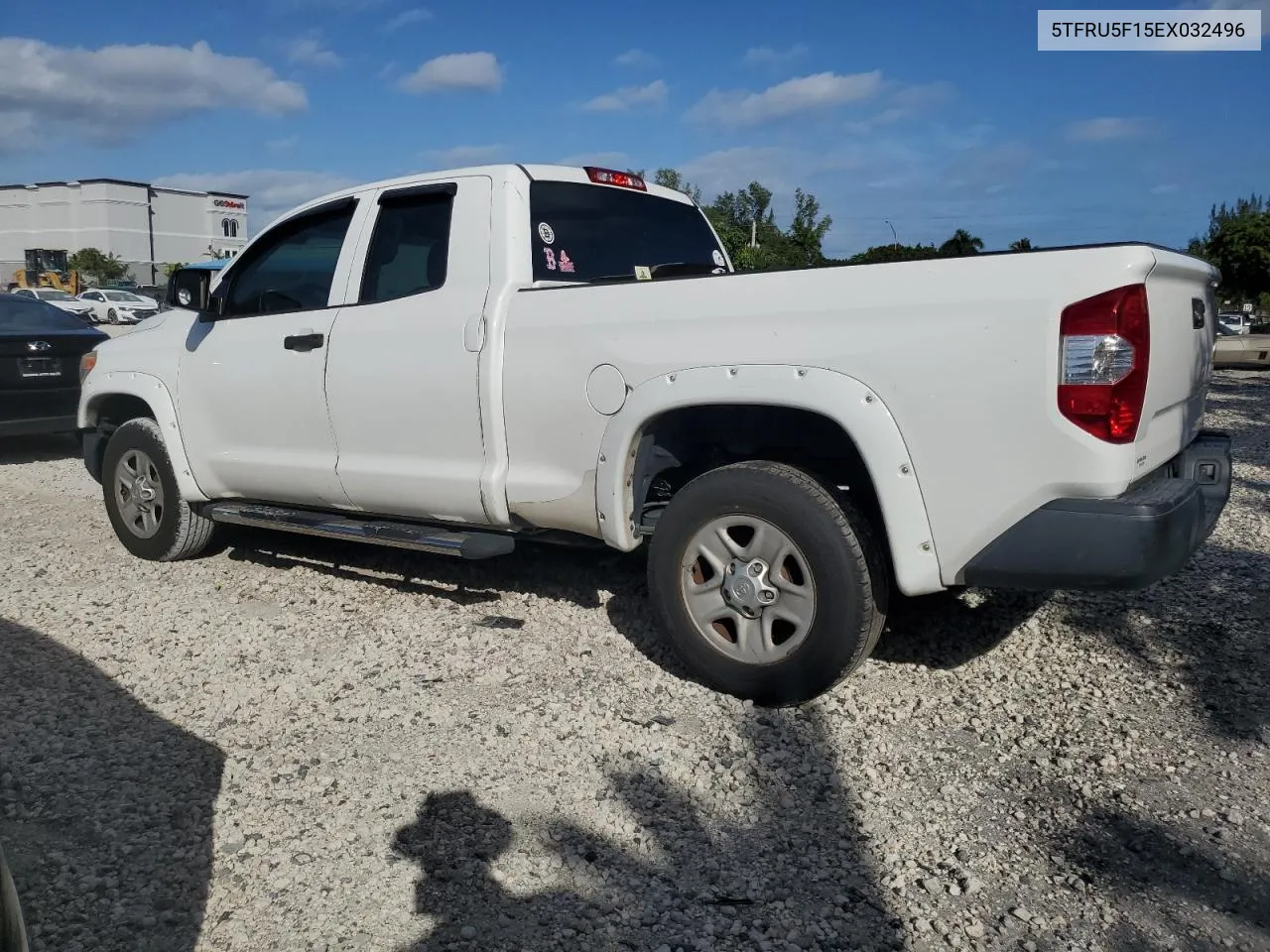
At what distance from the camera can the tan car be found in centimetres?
1980

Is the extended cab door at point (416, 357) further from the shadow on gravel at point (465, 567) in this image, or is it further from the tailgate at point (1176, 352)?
the tailgate at point (1176, 352)

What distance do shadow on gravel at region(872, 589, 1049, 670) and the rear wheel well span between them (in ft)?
2.63

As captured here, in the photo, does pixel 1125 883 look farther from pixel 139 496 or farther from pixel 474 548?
pixel 139 496

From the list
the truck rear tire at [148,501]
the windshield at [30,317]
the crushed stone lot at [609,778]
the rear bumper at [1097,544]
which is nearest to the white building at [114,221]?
→ the windshield at [30,317]

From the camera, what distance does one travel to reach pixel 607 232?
489 centimetres

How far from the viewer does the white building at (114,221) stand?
91.4 metres

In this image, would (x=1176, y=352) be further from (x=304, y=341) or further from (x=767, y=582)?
(x=304, y=341)

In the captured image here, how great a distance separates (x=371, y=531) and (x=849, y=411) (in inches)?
92.8

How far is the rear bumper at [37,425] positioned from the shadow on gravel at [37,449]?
72 cm

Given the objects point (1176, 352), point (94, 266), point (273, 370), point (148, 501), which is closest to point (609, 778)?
point (1176, 352)

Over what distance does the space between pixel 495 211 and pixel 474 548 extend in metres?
1.41

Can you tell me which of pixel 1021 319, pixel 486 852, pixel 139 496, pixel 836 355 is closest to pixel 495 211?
pixel 836 355

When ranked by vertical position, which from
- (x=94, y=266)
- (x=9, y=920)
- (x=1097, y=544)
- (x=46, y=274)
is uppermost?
(x=94, y=266)

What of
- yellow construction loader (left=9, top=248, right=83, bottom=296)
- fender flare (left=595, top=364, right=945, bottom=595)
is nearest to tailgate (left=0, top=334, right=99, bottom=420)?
fender flare (left=595, top=364, right=945, bottom=595)
